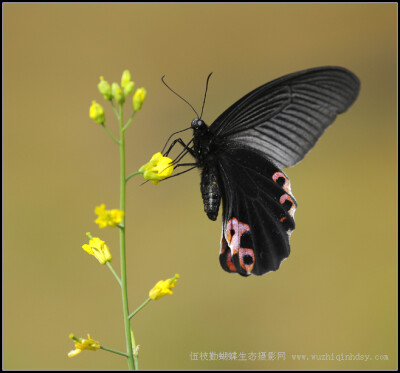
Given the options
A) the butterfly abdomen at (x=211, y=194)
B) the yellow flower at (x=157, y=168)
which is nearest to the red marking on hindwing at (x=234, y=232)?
the butterfly abdomen at (x=211, y=194)

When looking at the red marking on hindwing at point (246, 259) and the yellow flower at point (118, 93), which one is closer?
the yellow flower at point (118, 93)

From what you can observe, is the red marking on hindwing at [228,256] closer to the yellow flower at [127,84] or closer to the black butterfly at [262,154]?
the black butterfly at [262,154]

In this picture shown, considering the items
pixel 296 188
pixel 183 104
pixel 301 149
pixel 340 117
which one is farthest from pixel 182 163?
pixel 340 117

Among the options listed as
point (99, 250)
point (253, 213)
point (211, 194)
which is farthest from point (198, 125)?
point (99, 250)

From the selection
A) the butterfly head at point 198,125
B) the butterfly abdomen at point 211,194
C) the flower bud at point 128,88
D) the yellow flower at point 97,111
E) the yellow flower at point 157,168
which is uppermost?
the butterfly head at point 198,125

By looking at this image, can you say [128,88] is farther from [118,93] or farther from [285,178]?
[285,178]

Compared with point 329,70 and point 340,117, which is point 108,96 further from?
point 340,117

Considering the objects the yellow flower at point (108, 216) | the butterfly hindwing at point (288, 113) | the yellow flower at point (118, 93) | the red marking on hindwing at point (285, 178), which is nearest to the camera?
the yellow flower at point (108, 216)

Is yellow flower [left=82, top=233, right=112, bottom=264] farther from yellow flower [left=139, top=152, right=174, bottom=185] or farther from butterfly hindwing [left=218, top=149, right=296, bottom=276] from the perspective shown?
butterfly hindwing [left=218, top=149, right=296, bottom=276]
